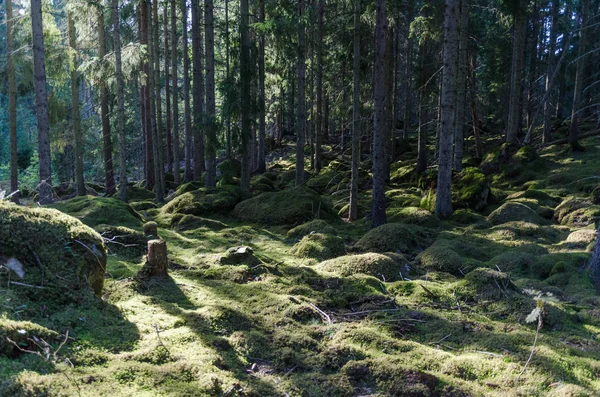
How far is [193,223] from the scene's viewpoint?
11.8m

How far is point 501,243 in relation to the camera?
9375 mm

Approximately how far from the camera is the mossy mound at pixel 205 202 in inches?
522

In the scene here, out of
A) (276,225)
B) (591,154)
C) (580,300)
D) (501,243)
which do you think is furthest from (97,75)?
(591,154)

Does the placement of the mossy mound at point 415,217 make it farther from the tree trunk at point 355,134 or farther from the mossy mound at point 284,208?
the mossy mound at point 284,208

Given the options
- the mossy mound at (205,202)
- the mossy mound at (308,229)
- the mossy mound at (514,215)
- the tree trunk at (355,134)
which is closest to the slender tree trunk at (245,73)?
the mossy mound at (205,202)

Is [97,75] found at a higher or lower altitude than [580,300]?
higher

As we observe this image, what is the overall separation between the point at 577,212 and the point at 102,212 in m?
11.9

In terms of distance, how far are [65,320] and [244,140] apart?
37.9 ft

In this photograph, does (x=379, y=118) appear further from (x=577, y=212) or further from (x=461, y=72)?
(x=461, y=72)

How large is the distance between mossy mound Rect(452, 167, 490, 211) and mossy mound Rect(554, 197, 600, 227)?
6.45 ft

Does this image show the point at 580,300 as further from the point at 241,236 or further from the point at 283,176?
the point at 283,176

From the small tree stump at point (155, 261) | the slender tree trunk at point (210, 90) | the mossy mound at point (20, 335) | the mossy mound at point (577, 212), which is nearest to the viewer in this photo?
the mossy mound at point (20, 335)

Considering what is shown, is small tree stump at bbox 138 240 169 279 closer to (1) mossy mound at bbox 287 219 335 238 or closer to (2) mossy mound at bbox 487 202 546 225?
(1) mossy mound at bbox 287 219 335 238

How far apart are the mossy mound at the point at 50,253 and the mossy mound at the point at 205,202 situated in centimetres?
877
